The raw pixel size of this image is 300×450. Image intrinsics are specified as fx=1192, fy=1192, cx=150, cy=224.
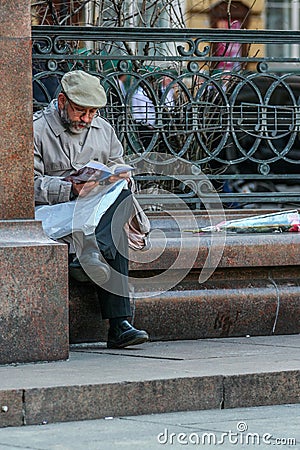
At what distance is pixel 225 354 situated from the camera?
6.49 metres

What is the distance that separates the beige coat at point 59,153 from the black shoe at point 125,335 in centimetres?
60

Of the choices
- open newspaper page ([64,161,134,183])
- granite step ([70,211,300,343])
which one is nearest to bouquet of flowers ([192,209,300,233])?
granite step ([70,211,300,343])

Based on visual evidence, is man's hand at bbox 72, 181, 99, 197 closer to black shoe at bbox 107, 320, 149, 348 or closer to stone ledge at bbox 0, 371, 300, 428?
black shoe at bbox 107, 320, 149, 348

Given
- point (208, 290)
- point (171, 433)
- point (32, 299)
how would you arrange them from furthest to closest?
1. point (208, 290)
2. point (32, 299)
3. point (171, 433)

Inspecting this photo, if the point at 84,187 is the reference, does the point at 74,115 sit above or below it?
above

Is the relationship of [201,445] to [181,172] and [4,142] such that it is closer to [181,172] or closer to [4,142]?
[4,142]

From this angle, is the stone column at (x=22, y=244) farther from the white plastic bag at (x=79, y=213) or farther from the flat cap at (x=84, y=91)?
the flat cap at (x=84, y=91)

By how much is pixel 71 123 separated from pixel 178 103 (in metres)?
1.44

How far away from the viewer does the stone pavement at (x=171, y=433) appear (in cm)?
493

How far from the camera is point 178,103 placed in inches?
319

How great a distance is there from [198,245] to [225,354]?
2.67ft

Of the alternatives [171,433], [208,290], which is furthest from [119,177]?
[171,433]

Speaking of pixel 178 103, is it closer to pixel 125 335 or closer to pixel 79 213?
pixel 79 213

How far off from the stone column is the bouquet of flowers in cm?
149
